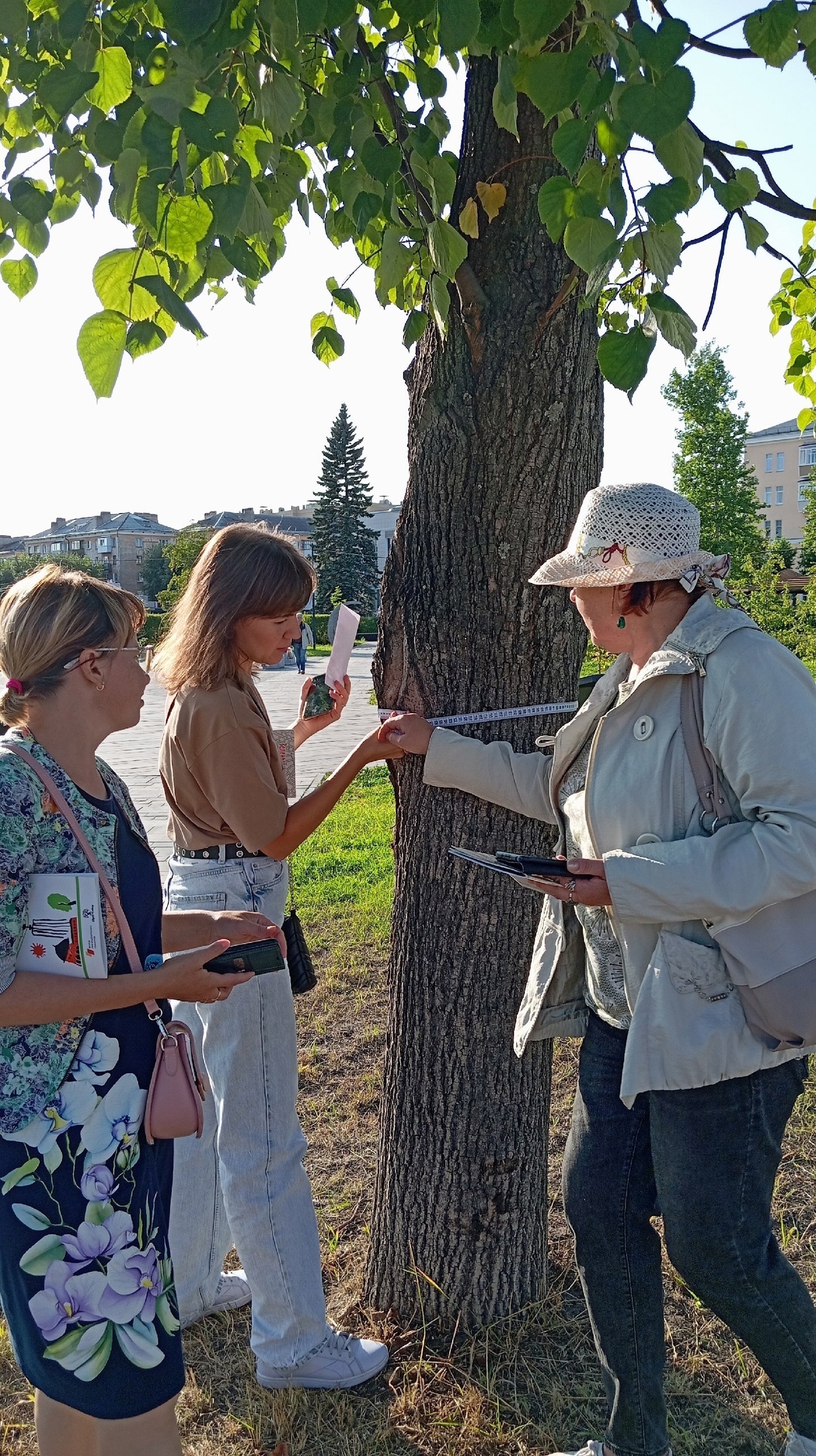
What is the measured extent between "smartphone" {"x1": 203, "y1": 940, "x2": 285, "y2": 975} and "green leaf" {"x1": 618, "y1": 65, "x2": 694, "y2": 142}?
1585 mm

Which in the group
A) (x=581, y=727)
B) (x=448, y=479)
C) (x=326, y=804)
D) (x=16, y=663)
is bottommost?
(x=326, y=804)

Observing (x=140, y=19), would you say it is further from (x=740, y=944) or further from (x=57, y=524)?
(x=57, y=524)

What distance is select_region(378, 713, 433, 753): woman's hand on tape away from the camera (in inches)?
111

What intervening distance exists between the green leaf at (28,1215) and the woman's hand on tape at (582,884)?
1053 millimetres

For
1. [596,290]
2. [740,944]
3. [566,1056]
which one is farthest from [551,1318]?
[596,290]

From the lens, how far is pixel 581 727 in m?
2.44

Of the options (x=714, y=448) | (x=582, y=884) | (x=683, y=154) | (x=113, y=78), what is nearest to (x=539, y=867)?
(x=582, y=884)

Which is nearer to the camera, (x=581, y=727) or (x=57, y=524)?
(x=581, y=727)

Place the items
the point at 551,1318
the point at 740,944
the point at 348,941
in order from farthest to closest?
the point at 348,941 → the point at 551,1318 → the point at 740,944

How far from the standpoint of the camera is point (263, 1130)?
283cm

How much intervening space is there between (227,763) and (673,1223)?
136 centimetres

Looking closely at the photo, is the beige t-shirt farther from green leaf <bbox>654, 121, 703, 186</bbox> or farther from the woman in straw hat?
green leaf <bbox>654, 121, 703, 186</bbox>

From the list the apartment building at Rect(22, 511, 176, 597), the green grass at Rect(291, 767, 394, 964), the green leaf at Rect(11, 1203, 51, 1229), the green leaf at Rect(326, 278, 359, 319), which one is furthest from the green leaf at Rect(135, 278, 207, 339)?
the apartment building at Rect(22, 511, 176, 597)

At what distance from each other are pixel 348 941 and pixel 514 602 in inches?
147
